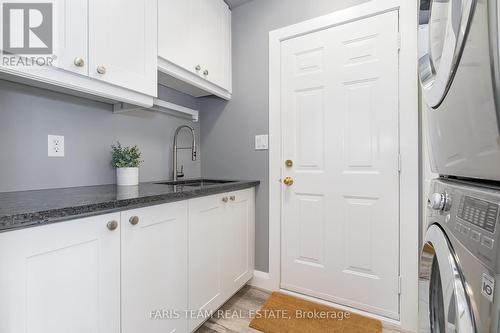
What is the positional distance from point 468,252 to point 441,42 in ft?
1.81

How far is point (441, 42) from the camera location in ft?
2.13

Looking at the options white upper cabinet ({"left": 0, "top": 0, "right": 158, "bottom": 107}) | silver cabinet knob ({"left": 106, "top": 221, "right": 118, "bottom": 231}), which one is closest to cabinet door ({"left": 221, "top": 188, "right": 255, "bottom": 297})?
silver cabinet knob ({"left": 106, "top": 221, "right": 118, "bottom": 231})

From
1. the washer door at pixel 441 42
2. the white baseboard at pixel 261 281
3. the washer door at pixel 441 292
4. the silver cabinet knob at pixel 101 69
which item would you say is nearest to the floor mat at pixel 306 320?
the white baseboard at pixel 261 281

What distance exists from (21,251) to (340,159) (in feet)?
5.37

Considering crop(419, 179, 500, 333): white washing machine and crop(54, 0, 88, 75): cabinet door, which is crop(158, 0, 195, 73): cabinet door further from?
crop(419, 179, 500, 333): white washing machine

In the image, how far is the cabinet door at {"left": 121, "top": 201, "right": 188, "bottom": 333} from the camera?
3.16ft

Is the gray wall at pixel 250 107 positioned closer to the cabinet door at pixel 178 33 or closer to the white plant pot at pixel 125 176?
the cabinet door at pixel 178 33

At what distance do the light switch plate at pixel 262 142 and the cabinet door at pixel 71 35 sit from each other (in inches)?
47.7

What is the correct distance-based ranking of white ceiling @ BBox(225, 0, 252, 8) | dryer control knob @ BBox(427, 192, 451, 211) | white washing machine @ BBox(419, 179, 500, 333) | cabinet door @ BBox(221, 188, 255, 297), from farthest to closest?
1. white ceiling @ BBox(225, 0, 252, 8)
2. cabinet door @ BBox(221, 188, 255, 297)
3. dryer control knob @ BBox(427, 192, 451, 211)
4. white washing machine @ BBox(419, 179, 500, 333)

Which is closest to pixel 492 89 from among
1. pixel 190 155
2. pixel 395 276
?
pixel 395 276

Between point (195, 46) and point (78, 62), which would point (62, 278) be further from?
point (195, 46)

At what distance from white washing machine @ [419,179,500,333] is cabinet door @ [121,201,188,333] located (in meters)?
1.02

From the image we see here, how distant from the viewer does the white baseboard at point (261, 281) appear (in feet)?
6.15

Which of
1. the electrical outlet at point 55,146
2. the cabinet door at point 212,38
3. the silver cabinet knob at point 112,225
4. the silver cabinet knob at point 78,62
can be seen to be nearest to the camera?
the silver cabinet knob at point 112,225
